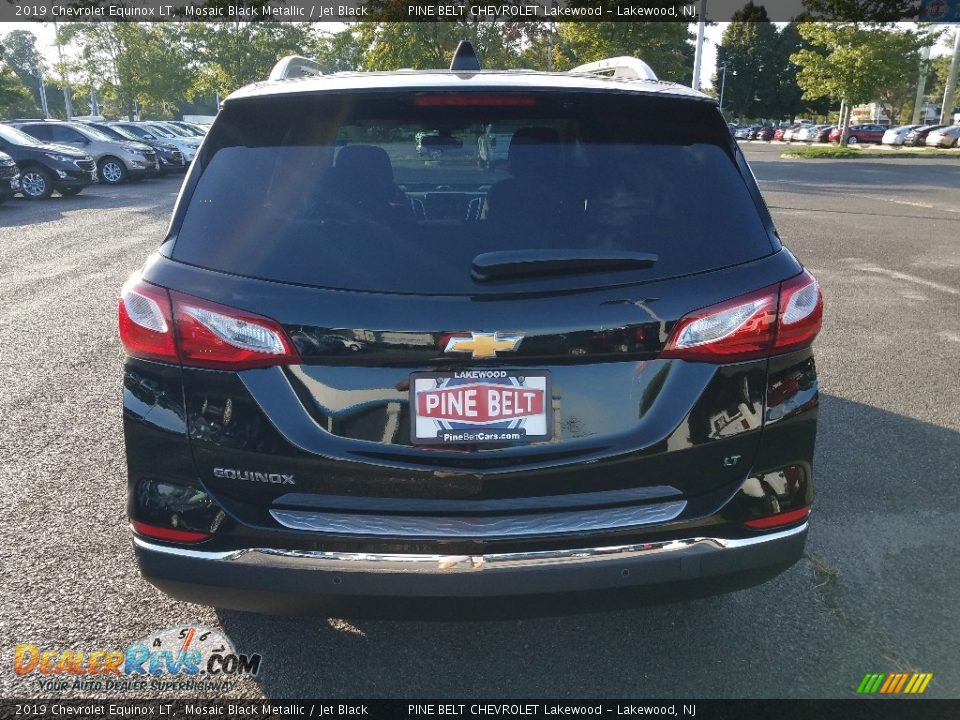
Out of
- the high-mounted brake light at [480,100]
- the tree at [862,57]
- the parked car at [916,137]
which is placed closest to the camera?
the high-mounted brake light at [480,100]

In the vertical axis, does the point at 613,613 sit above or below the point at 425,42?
below

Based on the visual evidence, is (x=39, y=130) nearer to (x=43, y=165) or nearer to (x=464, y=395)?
(x=43, y=165)

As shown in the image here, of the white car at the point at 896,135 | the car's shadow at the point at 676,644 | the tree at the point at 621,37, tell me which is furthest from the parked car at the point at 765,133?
the car's shadow at the point at 676,644

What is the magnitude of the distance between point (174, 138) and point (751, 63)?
7678 centimetres

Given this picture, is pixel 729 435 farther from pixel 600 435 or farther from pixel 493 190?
pixel 493 190

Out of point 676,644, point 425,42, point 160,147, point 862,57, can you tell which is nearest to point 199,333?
point 676,644

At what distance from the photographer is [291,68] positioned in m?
3.37

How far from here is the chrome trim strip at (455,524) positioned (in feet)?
6.82

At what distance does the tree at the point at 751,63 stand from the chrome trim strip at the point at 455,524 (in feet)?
315

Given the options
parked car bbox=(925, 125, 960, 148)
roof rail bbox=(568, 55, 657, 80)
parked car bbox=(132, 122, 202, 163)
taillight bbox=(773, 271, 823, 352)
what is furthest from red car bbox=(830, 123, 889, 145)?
taillight bbox=(773, 271, 823, 352)

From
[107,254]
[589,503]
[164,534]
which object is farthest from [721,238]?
[107,254]

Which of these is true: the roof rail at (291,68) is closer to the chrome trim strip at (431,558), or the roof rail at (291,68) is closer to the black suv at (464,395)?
the black suv at (464,395)

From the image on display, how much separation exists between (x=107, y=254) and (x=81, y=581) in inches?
349

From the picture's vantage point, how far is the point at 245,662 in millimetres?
2613
